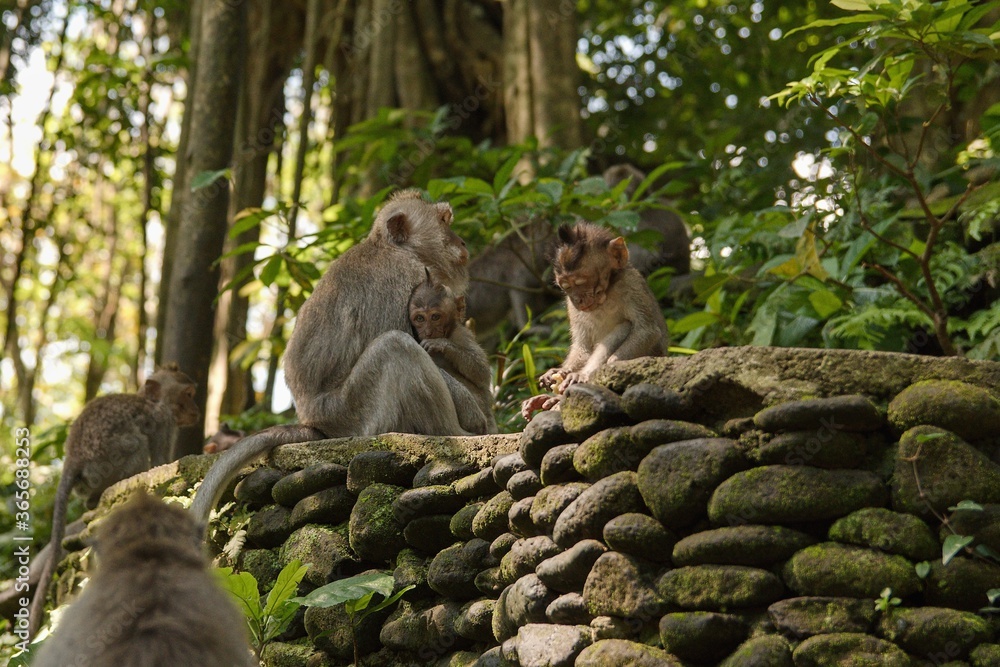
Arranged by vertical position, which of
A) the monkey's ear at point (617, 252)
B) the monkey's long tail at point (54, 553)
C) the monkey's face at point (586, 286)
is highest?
the monkey's ear at point (617, 252)

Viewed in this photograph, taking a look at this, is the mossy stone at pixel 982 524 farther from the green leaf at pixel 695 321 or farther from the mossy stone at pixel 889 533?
the green leaf at pixel 695 321

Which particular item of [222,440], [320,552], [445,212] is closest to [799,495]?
[320,552]

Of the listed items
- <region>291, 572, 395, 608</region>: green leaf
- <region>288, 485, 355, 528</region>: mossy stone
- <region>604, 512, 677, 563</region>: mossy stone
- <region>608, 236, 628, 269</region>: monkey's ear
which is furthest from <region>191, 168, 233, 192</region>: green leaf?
<region>604, 512, 677, 563</region>: mossy stone

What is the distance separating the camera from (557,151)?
9.13m

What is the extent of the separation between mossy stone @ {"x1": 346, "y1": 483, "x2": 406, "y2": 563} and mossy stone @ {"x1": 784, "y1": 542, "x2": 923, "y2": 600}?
211cm

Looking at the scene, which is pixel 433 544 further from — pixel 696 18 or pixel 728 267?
pixel 696 18

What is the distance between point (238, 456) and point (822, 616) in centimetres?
327

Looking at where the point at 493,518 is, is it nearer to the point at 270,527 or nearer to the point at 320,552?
the point at 320,552

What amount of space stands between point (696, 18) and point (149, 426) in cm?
949

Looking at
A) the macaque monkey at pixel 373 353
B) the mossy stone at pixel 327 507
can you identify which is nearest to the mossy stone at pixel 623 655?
the mossy stone at pixel 327 507

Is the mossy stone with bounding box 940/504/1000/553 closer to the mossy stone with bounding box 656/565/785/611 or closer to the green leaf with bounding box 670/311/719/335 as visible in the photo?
the mossy stone with bounding box 656/565/785/611

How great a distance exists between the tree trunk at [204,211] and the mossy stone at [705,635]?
4.97m

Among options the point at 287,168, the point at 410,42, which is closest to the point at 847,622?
the point at 410,42

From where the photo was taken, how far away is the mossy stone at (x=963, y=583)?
3.19m
